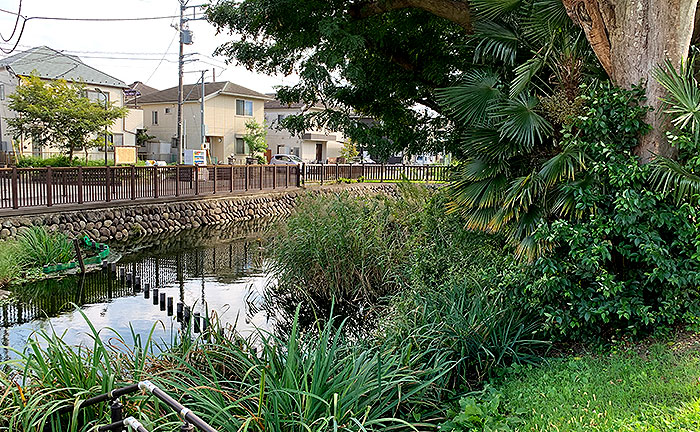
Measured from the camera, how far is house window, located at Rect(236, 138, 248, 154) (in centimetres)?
4097

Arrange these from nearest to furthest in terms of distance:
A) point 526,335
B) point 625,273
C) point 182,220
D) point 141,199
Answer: point 625,273 < point 526,335 < point 141,199 < point 182,220

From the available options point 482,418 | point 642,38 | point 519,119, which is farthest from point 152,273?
point 642,38

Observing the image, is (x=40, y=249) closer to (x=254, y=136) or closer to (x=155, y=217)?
(x=155, y=217)

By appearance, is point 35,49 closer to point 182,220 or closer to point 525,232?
point 182,220

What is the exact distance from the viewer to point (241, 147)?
41.3 metres

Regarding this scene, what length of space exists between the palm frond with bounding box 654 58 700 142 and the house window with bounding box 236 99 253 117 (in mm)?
37858

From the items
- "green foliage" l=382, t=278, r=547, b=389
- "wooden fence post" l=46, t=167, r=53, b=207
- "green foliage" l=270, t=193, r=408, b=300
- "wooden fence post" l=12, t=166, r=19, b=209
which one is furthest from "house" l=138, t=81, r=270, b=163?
"green foliage" l=382, t=278, r=547, b=389

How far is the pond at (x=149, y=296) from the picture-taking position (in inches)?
330

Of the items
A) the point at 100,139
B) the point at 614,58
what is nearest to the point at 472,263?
the point at 614,58

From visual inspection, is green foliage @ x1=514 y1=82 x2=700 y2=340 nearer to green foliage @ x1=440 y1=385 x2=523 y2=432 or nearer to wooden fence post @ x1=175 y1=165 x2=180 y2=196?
green foliage @ x1=440 y1=385 x2=523 y2=432

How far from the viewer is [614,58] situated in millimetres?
5383

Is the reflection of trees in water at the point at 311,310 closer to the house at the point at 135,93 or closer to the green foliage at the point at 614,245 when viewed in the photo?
the green foliage at the point at 614,245

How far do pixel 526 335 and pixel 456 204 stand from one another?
1.90m

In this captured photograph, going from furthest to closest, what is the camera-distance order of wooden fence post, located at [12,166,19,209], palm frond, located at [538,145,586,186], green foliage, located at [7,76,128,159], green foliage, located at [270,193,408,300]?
green foliage, located at [7,76,128,159]
wooden fence post, located at [12,166,19,209]
green foliage, located at [270,193,408,300]
palm frond, located at [538,145,586,186]
